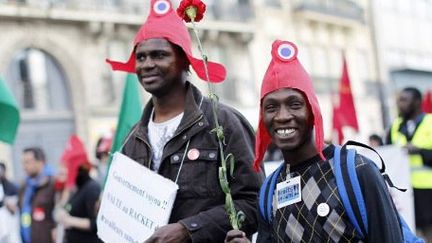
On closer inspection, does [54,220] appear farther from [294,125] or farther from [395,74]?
[395,74]

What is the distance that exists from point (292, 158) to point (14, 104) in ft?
7.07

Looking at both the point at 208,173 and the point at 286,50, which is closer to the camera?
the point at 286,50

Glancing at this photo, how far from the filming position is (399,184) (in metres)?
6.36

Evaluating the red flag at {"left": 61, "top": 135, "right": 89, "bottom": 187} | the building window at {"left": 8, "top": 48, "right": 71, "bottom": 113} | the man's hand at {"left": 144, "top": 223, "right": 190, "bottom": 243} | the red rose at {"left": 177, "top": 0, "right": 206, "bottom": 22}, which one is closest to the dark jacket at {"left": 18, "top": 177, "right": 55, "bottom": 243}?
the red flag at {"left": 61, "top": 135, "right": 89, "bottom": 187}

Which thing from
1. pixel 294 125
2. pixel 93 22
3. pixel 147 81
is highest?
pixel 93 22

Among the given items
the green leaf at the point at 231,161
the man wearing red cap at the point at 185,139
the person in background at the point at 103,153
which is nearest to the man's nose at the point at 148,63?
the man wearing red cap at the point at 185,139

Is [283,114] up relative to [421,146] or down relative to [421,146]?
up

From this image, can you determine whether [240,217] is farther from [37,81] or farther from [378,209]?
[37,81]

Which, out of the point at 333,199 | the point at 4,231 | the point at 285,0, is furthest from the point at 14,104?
the point at 285,0

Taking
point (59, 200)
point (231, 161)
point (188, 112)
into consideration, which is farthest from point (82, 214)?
point (231, 161)

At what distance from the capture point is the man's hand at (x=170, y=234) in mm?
2875

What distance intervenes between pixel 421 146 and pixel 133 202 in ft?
12.2

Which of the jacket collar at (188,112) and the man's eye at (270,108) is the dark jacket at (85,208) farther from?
the man's eye at (270,108)

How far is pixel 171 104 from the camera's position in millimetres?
3289
